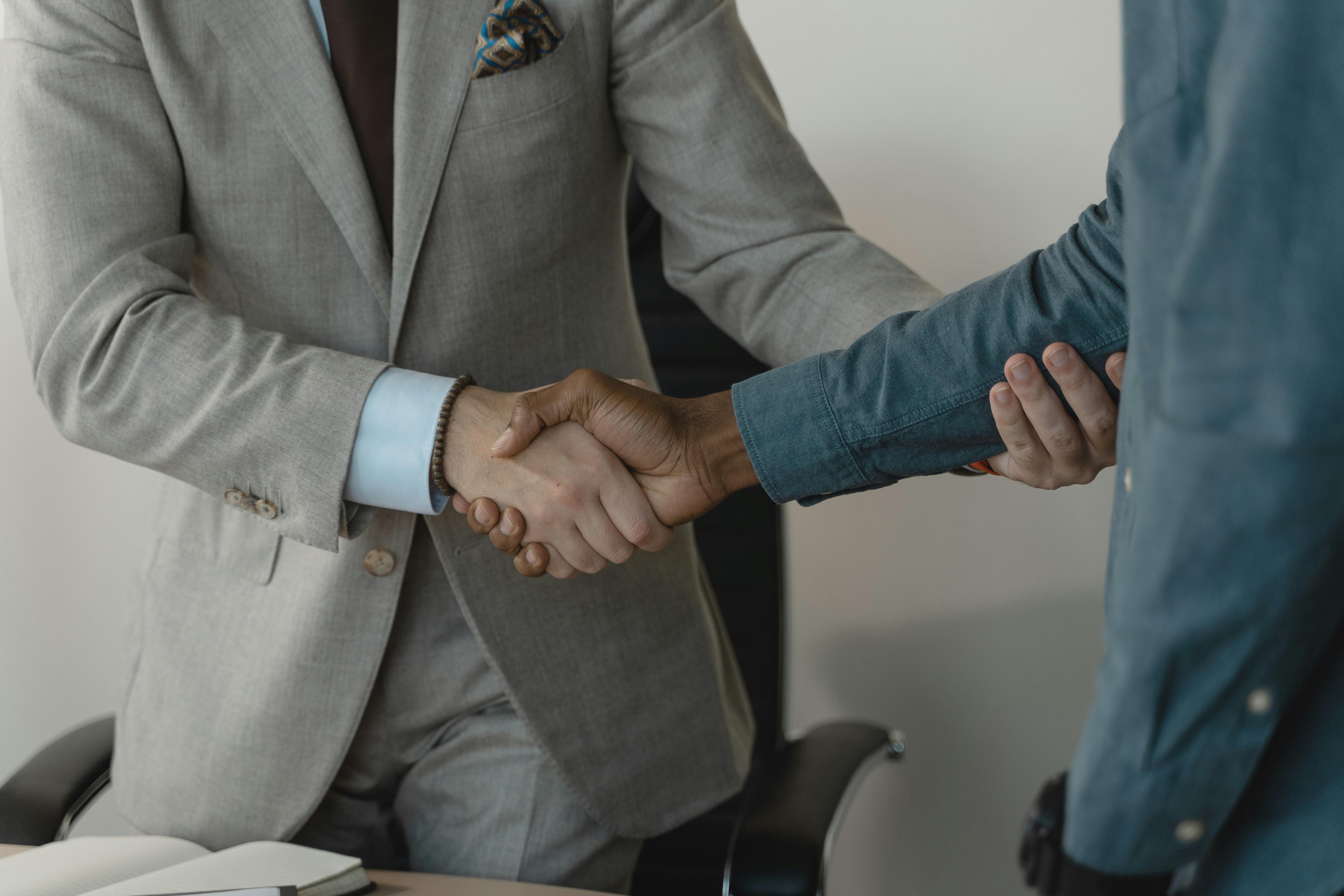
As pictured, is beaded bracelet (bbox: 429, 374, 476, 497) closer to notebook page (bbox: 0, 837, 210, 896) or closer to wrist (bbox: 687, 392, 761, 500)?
wrist (bbox: 687, 392, 761, 500)

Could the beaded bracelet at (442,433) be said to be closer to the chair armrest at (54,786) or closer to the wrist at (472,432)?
the wrist at (472,432)

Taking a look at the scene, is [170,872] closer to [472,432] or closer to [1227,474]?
[472,432]

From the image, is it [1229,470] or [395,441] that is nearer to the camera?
[1229,470]

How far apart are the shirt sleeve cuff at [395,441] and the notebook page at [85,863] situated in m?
0.35

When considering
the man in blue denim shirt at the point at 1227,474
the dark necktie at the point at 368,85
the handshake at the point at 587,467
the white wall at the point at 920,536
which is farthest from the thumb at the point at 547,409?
the white wall at the point at 920,536

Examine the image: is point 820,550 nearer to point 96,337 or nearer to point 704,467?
point 704,467

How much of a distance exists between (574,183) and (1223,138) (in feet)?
2.41

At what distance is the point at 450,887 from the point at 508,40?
78 centimetres

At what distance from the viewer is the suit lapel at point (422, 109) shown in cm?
96

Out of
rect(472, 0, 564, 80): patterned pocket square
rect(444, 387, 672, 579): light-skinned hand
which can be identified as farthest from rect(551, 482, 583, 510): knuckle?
rect(472, 0, 564, 80): patterned pocket square

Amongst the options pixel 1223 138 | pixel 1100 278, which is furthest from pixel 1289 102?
pixel 1100 278

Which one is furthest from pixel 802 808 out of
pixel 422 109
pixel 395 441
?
pixel 422 109

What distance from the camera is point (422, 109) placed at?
38.4 inches

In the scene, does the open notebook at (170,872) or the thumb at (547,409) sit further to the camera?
the thumb at (547,409)
